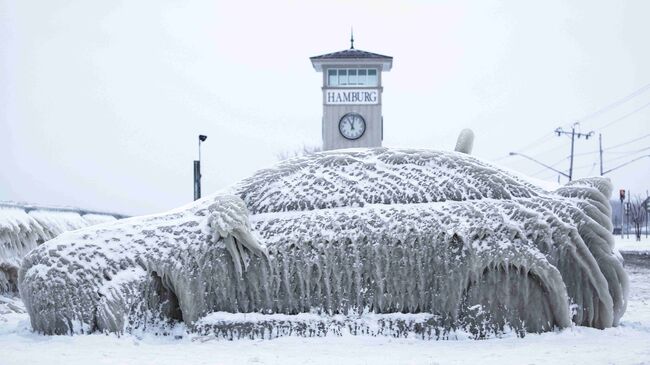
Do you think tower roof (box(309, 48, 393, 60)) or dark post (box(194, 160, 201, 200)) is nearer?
dark post (box(194, 160, 201, 200))

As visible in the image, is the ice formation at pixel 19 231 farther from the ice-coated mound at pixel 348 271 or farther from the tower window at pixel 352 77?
the tower window at pixel 352 77

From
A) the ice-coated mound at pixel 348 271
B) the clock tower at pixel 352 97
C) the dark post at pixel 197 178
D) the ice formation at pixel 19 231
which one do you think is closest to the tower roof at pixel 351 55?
the clock tower at pixel 352 97

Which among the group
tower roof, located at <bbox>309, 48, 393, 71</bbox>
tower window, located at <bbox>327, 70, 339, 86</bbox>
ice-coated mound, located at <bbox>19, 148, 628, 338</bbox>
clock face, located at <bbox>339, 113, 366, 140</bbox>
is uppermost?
tower roof, located at <bbox>309, 48, 393, 71</bbox>

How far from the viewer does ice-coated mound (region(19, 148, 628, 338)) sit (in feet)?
16.7

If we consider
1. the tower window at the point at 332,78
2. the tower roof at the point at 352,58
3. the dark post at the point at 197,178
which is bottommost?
the dark post at the point at 197,178

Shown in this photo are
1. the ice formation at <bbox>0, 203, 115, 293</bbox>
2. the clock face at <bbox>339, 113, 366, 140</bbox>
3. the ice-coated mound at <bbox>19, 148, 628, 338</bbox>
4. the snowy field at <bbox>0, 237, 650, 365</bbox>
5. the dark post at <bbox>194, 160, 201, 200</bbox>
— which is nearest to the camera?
the snowy field at <bbox>0, 237, 650, 365</bbox>

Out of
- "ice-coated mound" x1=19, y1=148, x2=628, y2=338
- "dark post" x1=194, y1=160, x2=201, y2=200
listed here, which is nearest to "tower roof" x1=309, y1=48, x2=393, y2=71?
"dark post" x1=194, y1=160, x2=201, y2=200

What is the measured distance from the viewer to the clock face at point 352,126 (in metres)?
24.3

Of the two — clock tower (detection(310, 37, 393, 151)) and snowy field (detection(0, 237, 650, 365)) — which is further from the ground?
clock tower (detection(310, 37, 393, 151))

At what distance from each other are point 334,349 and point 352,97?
20.4m

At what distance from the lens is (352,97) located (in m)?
24.5

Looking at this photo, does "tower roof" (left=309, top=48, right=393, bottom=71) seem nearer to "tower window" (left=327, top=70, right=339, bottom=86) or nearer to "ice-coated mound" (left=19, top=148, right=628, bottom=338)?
"tower window" (left=327, top=70, right=339, bottom=86)

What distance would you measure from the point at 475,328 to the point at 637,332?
1239mm

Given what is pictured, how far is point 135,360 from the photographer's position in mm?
4270
